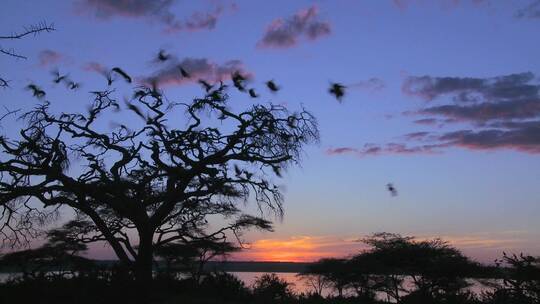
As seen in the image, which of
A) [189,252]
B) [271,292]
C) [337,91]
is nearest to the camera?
[337,91]

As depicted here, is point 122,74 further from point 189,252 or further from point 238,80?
point 189,252

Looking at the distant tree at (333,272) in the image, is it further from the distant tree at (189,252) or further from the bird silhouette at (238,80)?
the bird silhouette at (238,80)

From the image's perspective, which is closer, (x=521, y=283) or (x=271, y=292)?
(x=521, y=283)

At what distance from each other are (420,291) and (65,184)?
18.8 meters

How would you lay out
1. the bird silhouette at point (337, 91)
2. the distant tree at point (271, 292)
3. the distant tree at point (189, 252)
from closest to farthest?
1. the bird silhouette at point (337, 91)
2. the distant tree at point (271, 292)
3. the distant tree at point (189, 252)

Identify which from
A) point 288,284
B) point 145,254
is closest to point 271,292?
point 288,284

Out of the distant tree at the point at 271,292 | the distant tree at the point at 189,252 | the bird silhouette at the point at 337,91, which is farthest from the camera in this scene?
the distant tree at the point at 189,252

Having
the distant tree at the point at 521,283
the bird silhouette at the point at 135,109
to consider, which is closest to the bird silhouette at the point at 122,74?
the bird silhouette at the point at 135,109

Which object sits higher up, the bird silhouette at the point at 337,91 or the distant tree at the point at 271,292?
the bird silhouette at the point at 337,91

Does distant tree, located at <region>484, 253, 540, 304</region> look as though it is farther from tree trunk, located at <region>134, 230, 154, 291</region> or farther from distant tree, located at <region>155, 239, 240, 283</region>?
distant tree, located at <region>155, 239, 240, 283</region>

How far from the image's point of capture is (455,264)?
30.4 metres

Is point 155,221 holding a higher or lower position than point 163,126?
lower

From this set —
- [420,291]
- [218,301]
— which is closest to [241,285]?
[218,301]

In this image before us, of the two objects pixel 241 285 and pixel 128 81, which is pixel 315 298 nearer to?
pixel 241 285
